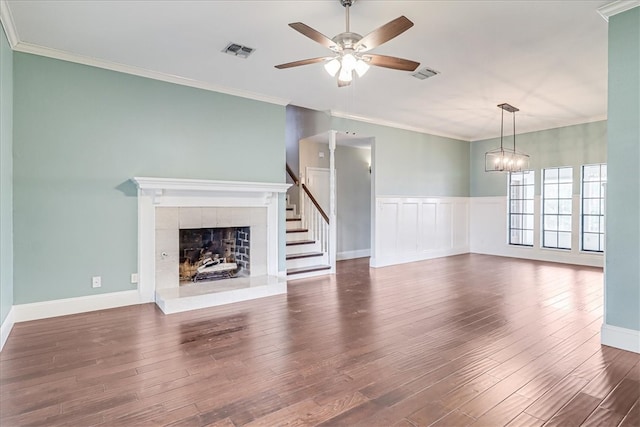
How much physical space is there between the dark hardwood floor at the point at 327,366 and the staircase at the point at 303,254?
153cm

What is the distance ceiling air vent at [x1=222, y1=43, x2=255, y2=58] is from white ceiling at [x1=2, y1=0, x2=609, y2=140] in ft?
0.28

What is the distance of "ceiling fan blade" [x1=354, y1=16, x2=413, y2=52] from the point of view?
233cm

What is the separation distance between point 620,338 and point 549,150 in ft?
19.4

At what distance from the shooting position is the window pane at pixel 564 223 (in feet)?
24.7

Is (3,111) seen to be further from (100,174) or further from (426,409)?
(426,409)

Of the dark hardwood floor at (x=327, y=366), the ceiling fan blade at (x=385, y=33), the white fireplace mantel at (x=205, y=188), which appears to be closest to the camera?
the dark hardwood floor at (x=327, y=366)

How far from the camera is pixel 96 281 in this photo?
4.12 m

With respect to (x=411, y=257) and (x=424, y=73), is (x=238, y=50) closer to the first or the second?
(x=424, y=73)

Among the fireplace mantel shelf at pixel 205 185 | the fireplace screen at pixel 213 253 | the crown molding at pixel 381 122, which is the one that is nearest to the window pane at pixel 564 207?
the crown molding at pixel 381 122

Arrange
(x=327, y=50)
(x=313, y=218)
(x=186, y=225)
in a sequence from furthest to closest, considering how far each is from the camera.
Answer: (x=313, y=218) → (x=186, y=225) → (x=327, y=50)

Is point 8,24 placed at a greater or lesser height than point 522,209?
greater

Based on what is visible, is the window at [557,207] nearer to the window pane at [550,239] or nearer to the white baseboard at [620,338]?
the window pane at [550,239]

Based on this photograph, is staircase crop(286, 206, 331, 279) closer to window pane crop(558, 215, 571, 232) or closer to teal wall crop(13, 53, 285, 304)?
teal wall crop(13, 53, 285, 304)

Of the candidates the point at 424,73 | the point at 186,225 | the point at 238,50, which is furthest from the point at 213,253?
the point at 424,73
